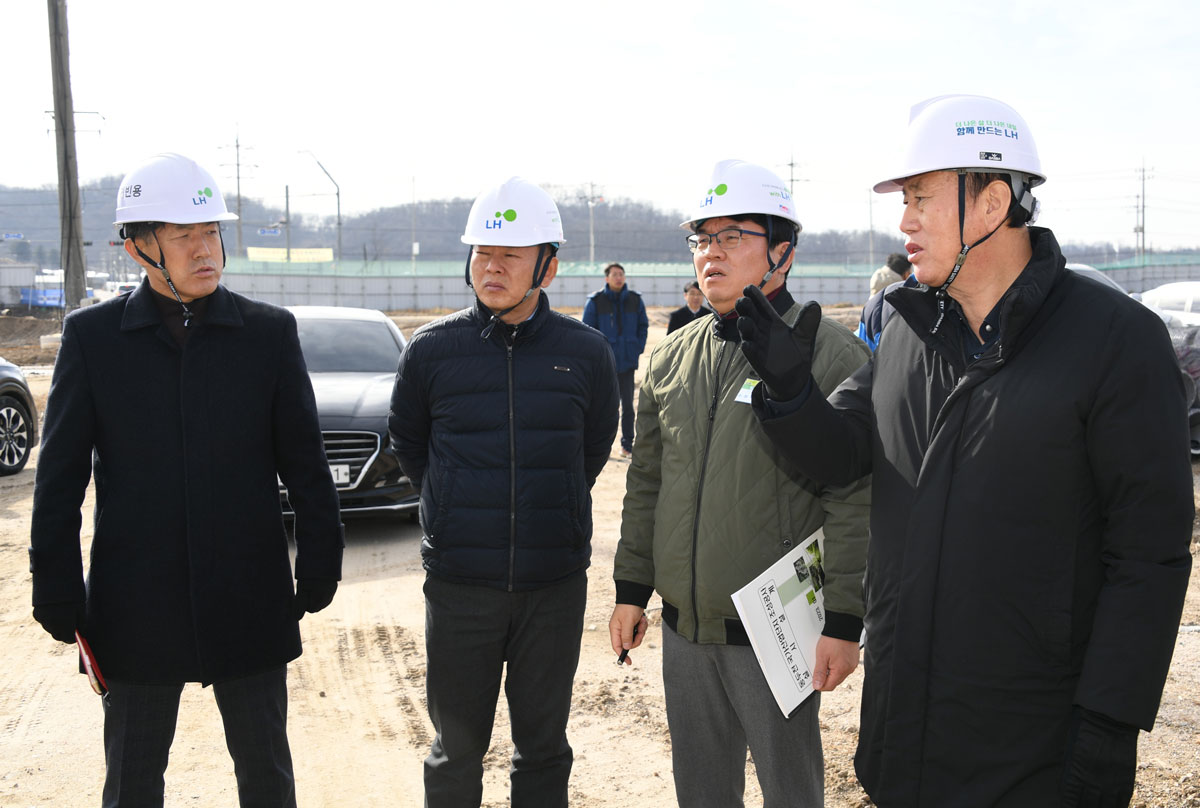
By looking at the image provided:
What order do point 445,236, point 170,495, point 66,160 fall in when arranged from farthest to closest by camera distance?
1. point 445,236
2. point 66,160
3. point 170,495

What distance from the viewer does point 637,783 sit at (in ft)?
12.9

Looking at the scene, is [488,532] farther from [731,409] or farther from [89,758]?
[89,758]

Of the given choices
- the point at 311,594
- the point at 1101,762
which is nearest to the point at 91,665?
the point at 311,594

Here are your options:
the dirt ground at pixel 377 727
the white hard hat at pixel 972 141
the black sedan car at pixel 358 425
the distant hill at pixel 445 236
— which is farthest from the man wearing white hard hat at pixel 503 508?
the distant hill at pixel 445 236

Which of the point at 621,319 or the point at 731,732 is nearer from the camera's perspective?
the point at 731,732

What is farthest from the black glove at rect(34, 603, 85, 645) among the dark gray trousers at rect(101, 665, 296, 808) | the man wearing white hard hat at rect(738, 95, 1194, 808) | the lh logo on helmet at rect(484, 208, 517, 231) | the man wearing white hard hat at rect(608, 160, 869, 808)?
the man wearing white hard hat at rect(738, 95, 1194, 808)

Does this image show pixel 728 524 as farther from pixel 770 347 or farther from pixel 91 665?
pixel 91 665

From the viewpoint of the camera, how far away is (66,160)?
19.2 meters

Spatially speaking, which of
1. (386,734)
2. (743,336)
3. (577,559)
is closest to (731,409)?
(743,336)

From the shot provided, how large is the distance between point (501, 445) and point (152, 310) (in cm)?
113

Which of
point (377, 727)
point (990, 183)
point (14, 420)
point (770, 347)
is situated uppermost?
point (990, 183)

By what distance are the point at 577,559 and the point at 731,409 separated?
32.2 inches

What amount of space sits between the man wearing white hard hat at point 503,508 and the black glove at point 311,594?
0.34 m

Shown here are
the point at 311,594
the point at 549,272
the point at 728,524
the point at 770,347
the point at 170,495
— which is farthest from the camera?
the point at 549,272
